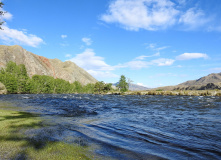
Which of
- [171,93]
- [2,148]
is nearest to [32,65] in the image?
[171,93]

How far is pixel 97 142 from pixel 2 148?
2851mm

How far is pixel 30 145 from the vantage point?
14.1 feet

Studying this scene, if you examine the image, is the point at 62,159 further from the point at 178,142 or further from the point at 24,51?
the point at 24,51

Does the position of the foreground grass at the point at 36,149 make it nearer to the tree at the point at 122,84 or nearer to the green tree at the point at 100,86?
the tree at the point at 122,84

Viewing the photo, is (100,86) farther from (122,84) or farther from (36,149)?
(36,149)

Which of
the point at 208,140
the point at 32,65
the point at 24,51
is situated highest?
the point at 24,51

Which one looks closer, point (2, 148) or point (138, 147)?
point (2, 148)

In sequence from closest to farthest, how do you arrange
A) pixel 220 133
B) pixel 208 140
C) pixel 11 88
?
pixel 208 140 → pixel 220 133 → pixel 11 88

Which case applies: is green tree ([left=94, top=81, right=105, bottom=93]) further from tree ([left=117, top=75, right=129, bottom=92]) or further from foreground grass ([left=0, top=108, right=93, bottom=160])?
foreground grass ([left=0, top=108, right=93, bottom=160])

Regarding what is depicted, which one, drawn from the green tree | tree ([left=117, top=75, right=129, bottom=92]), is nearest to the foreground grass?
tree ([left=117, top=75, right=129, bottom=92])

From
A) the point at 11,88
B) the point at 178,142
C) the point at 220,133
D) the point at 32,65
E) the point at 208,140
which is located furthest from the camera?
the point at 32,65

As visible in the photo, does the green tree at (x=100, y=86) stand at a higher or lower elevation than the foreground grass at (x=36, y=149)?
higher

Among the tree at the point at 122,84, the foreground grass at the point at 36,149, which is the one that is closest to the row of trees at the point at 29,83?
the tree at the point at 122,84

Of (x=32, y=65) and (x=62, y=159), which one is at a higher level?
(x=32, y=65)
